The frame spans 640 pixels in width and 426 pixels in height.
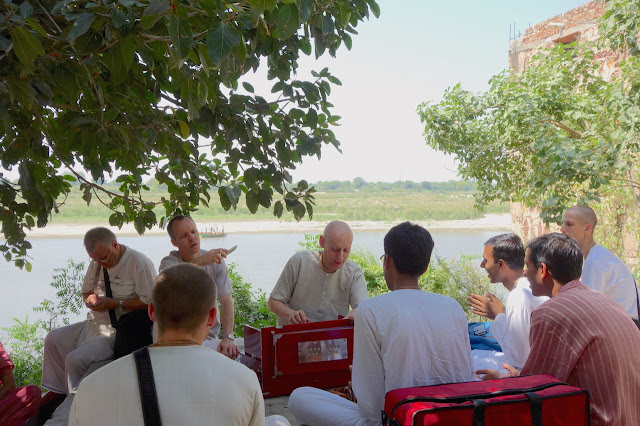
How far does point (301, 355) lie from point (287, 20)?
7.26ft

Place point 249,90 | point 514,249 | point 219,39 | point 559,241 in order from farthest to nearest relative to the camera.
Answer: point 514,249
point 249,90
point 559,241
point 219,39

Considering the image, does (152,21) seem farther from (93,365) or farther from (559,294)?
(93,365)

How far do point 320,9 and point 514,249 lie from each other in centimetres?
205

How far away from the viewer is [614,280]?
4102 mm

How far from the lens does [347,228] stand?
421 centimetres

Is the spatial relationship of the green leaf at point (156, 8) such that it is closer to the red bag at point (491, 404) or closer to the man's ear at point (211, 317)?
the man's ear at point (211, 317)

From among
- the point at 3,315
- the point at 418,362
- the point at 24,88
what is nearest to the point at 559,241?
the point at 418,362

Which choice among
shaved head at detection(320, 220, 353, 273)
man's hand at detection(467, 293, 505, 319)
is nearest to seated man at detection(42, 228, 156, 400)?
shaved head at detection(320, 220, 353, 273)

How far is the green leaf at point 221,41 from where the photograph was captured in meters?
1.77

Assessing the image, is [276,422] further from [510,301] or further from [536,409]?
[510,301]

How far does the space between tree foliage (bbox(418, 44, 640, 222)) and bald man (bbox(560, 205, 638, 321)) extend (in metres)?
2.06

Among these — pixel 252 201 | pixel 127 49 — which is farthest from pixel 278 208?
pixel 127 49

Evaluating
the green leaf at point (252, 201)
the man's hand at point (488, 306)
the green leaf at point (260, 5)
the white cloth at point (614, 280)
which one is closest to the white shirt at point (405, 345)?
the green leaf at point (252, 201)

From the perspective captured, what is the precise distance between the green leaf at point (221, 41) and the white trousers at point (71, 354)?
129 inches
